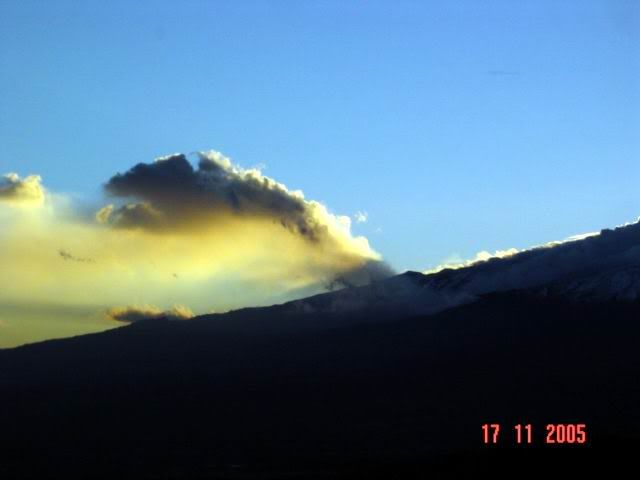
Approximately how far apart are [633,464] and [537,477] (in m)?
16.0

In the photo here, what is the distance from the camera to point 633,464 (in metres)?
195

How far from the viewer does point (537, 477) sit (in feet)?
644

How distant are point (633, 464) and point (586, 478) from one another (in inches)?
469

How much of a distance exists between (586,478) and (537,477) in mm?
10975

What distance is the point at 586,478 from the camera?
615 feet
